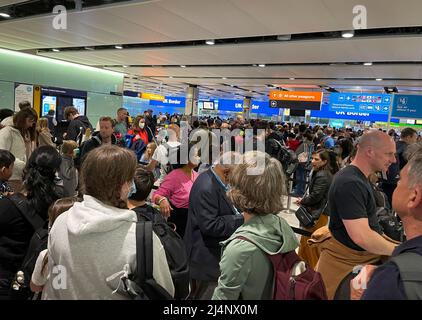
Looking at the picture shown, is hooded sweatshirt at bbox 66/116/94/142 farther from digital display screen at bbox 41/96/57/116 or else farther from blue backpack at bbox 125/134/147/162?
digital display screen at bbox 41/96/57/116

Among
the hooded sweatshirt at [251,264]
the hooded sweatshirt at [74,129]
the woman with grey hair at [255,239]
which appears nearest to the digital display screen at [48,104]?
the hooded sweatshirt at [74,129]

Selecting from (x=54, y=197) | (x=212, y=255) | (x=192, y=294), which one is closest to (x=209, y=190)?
(x=212, y=255)

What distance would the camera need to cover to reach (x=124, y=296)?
55.6 inches

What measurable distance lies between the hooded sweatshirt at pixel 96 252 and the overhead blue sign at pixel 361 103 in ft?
44.9

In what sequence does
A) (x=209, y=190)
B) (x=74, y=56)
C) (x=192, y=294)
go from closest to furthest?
(x=209, y=190) < (x=192, y=294) < (x=74, y=56)

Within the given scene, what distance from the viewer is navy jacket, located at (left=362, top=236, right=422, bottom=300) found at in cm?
99

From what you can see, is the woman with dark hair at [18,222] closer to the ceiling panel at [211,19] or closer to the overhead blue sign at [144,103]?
the ceiling panel at [211,19]

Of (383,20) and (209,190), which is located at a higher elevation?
(383,20)

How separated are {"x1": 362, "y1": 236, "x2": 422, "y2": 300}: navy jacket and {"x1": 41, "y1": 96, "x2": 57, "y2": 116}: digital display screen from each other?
510 inches

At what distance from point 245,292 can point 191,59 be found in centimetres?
943

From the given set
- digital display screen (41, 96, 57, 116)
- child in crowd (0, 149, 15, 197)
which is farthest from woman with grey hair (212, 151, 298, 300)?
digital display screen (41, 96, 57, 116)

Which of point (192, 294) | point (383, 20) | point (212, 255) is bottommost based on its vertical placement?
point (192, 294)

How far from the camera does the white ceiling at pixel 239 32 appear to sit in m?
4.88
